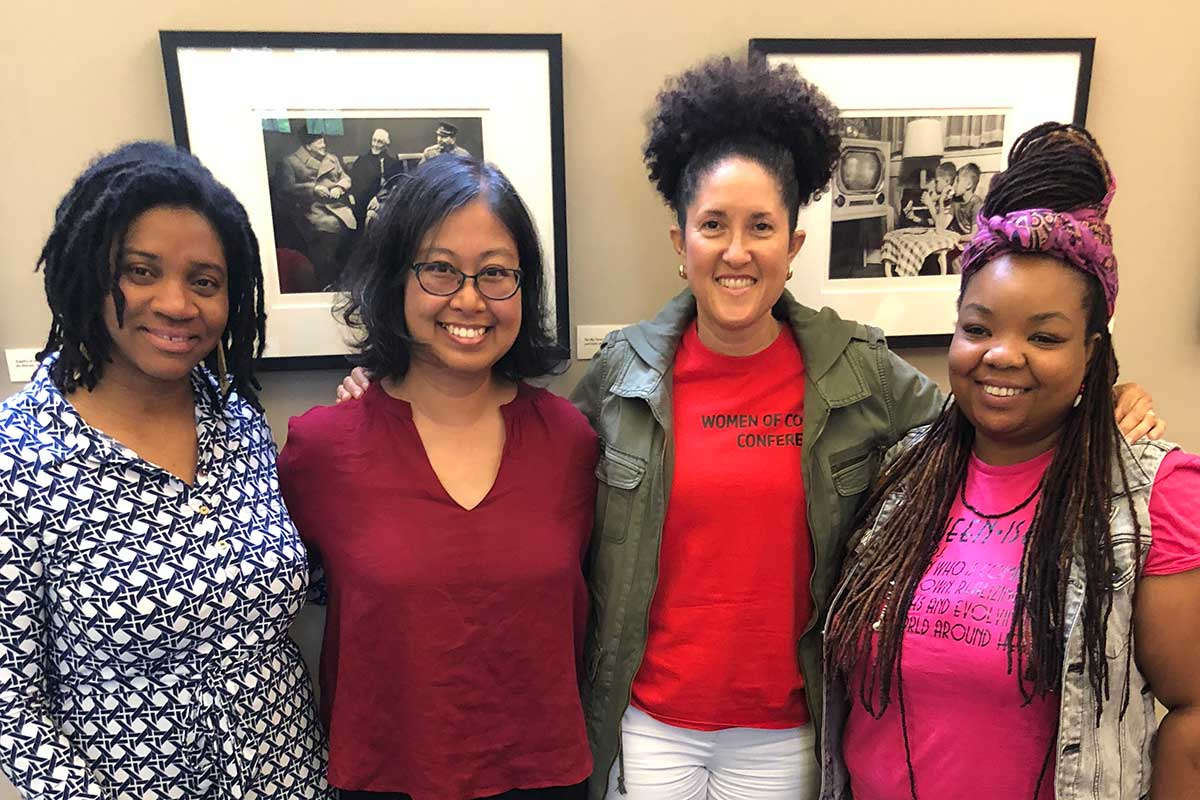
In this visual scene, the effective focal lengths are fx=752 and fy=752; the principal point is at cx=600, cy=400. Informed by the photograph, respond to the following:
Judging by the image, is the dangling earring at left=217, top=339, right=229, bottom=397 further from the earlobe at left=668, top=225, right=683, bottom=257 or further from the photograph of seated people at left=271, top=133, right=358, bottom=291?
the earlobe at left=668, top=225, right=683, bottom=257

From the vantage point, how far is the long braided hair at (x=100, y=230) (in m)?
1.01

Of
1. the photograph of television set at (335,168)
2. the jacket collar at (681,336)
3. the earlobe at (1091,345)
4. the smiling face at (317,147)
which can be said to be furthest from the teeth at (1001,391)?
the smiling face at (317,147)

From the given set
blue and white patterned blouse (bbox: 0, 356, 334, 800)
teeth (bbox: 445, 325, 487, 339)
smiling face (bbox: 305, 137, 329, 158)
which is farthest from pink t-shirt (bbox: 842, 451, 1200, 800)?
smiling face (bbox: 305, 137, 329, 158)

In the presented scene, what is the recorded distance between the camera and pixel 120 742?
108 cm

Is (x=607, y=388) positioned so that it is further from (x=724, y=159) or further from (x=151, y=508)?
(x=151, y=508)

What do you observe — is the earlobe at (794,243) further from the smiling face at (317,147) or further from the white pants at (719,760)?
the smiling face at (317,147)

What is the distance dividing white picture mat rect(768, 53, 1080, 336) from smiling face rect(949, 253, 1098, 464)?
626 millimetres

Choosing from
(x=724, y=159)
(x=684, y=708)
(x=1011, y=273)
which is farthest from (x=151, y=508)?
(x=1011, y=273)

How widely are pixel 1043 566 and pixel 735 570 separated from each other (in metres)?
0.46

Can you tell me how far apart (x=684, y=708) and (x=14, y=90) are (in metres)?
1.70

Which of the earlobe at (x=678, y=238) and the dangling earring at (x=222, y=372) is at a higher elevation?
the earlobe at (x=678, y=238)

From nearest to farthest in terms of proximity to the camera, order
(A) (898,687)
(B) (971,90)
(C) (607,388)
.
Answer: (A) (898,687)
(C) (607,388)
(B) (971,90)

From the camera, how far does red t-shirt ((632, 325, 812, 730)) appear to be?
4.20ft

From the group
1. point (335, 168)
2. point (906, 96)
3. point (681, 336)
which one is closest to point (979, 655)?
point (681, 336)
